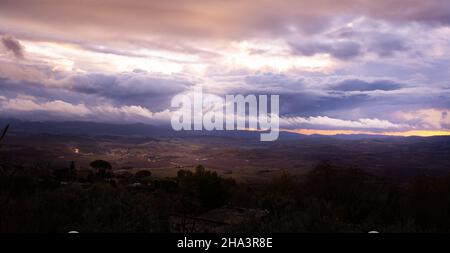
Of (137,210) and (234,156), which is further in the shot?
(234,156)

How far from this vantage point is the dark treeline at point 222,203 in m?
13.7

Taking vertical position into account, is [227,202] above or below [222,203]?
above

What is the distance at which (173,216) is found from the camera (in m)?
19.8

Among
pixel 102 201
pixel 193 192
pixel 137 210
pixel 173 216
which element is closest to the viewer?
pixel 137 210

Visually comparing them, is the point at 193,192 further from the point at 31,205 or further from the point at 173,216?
the point at 31,205

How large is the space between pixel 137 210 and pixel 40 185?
14096 millimetres

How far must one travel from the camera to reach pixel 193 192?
134ft

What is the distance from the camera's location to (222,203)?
41.9 meters

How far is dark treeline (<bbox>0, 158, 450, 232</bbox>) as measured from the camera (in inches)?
538

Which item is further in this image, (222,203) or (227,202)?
(222,203)
